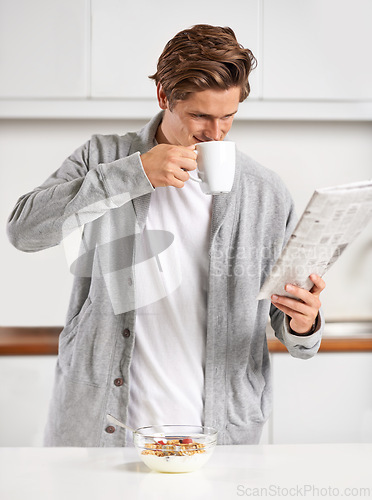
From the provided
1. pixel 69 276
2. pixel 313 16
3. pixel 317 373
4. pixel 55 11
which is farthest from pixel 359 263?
pixel 55 11

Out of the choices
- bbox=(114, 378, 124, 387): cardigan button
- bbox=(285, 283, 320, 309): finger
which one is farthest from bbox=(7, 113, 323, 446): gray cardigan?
bbox=(285, 283, 320, 309): finger

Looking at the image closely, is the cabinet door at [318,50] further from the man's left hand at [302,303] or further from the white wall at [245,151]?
the man's left hand at [302,303]

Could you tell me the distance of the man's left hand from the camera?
1.04m

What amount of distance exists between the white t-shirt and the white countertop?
0.26 meters

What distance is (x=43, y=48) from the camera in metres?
1.90

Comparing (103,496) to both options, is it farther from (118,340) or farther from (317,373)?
(317,373)

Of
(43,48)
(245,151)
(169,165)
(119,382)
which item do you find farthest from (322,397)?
(43,48)

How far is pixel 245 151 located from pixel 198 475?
1330 mm

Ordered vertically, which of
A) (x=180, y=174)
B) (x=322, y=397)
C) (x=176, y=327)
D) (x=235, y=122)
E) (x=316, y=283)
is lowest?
(x=322, y=397)

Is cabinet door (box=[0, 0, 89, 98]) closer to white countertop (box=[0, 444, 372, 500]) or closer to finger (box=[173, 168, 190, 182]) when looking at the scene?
finger (box=[173, 168, 190, 182])

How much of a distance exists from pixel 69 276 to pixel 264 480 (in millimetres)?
1288

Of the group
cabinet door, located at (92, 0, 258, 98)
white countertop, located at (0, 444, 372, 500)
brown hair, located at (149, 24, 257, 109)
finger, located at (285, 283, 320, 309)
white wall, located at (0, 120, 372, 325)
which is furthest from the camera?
white wall, located at (0, 120, 372, 325)

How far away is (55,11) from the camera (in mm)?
1864

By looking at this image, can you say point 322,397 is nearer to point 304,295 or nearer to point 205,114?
point 304,295
